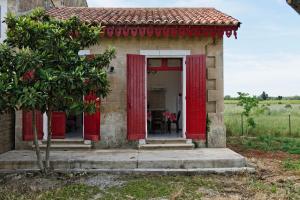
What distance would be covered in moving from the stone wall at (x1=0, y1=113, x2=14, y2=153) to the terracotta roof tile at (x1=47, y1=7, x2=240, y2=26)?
11.8 feet

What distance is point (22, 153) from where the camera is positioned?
10.8 meters

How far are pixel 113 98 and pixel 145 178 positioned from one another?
3.50 metres

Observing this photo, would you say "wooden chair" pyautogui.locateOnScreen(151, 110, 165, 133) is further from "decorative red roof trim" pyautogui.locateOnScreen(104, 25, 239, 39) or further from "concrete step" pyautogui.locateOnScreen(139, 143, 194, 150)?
"decorative red roof trim" pyautogui.locateOnScreen(104, 25, 239, 39)

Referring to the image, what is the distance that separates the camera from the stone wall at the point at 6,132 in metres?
11.0

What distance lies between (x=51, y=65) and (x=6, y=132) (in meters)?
3.92

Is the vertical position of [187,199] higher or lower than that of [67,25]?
lower

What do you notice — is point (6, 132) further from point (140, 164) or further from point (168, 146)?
point (168, 146)

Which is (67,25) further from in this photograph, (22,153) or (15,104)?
(22,153)

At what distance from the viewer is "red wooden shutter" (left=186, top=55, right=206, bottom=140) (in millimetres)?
11461

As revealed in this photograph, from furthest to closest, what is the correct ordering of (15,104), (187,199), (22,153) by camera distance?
(22,153)
(15,104)
(187,199)

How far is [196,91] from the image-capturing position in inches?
451

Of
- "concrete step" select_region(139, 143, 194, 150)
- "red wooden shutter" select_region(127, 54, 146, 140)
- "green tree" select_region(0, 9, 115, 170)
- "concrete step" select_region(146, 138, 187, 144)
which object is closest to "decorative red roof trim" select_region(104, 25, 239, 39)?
"red wooden shutter" select_region(127, 54, 146, 140)

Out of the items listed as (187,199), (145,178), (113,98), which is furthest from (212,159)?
(113,98)

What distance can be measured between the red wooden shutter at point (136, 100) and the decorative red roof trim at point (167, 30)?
759mm
